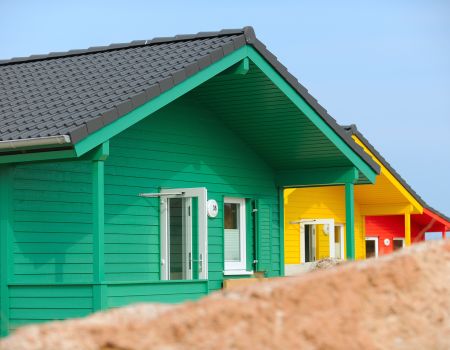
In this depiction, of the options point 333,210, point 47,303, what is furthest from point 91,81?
point 333,210

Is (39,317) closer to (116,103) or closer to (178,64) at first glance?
(116,103)

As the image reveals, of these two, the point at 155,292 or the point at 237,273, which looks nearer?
the point at 155,292

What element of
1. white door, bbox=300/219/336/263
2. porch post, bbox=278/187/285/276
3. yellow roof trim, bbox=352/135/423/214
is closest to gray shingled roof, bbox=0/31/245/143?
porch post, bbox=278/187/285/276

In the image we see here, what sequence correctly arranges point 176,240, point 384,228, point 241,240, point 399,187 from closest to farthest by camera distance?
point 176,240
point 241,240
point 399,187
point 384,228

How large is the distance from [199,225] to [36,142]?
3836mm

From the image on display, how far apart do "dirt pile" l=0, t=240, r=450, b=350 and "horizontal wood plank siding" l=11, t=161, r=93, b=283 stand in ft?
24.8

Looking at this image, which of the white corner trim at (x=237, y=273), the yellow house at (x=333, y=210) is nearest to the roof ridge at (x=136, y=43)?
the white corner trim at (x=237, y=273)

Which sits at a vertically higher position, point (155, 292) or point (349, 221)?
point (349, 221)

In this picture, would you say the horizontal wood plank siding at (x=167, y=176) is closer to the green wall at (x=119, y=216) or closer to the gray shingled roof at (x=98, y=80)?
the green wall at (x=119, y=216)

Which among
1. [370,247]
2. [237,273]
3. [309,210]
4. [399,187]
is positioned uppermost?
[399,187]

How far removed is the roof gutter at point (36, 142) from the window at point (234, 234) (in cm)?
571

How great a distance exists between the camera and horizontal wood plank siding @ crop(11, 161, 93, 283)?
37.9 ft

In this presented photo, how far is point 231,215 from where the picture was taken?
1579cm

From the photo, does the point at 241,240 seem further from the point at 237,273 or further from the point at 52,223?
the point at 52,223
